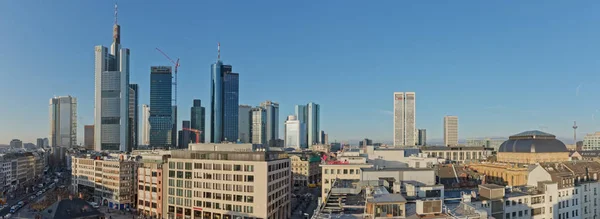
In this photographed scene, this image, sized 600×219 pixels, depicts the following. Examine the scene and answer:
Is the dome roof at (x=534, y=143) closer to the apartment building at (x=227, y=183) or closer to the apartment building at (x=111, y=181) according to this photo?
the apartment building at (x=227, y=183)

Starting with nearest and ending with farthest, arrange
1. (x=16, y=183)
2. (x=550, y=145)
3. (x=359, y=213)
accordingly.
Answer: (x=359, y=213) < (x=550, y=145) < (x=16, y=183)

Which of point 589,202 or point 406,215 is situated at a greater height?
point 406,215

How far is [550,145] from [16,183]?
771 ft

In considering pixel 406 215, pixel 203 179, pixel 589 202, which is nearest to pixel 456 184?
pixel 589 202

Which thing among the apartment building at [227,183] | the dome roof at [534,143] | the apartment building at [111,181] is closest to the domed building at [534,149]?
the dome roof at [534,143]

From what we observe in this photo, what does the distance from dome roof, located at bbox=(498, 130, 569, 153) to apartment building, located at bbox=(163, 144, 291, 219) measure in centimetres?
8201

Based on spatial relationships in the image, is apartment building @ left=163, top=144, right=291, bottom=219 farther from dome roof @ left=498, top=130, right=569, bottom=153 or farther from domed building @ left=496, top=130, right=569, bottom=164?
dome roof @ left=498, top=130, right=569, bottom=153

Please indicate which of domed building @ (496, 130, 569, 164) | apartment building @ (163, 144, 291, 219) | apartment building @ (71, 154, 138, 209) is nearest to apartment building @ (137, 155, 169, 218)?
apartment building @ (163, 144, 291, 219)

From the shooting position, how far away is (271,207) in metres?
Answer: 98.7

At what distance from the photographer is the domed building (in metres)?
130

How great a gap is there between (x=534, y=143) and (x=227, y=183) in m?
101

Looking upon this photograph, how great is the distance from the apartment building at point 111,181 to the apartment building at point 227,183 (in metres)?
37.4

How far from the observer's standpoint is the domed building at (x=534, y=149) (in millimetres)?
129500

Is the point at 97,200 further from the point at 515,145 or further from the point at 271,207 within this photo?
the point at 515,145
